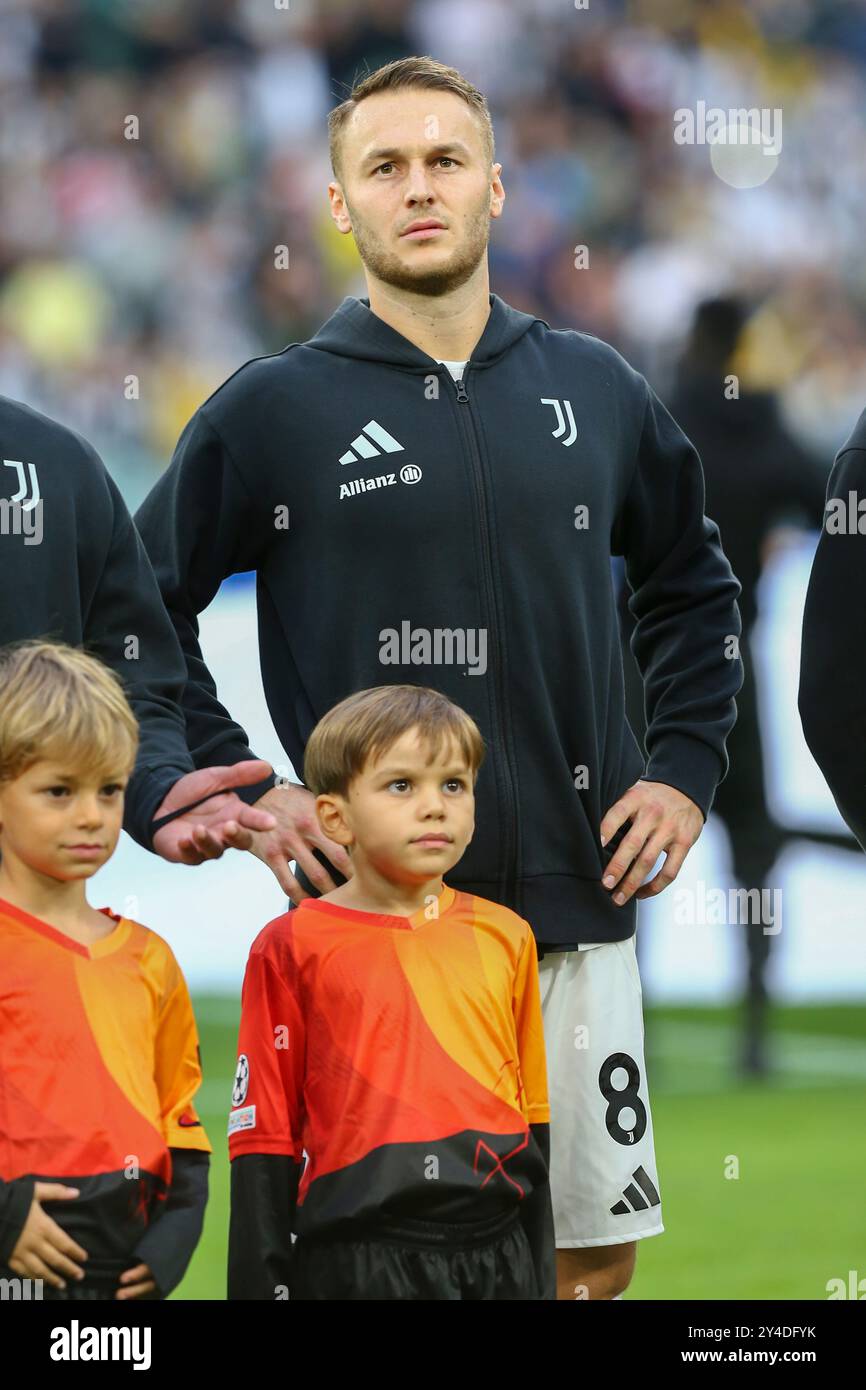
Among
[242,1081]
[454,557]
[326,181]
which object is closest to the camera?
[242,1081]

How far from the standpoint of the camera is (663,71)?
30.1 ft

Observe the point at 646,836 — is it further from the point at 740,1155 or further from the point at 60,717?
the point at 740,1155

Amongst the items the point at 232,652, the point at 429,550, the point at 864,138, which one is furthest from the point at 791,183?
the point at 429,550

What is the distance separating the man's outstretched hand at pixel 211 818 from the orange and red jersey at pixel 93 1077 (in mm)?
131

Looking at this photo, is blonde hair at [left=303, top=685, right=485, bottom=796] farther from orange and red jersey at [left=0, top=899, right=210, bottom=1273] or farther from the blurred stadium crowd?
the blurred stadium crowd

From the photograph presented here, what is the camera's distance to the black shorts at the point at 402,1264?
237cm

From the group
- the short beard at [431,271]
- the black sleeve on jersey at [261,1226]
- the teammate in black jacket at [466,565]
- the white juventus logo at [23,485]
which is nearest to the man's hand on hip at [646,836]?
the teammate in black jacket at [466,565]

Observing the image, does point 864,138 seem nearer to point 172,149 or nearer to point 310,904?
point 172,149

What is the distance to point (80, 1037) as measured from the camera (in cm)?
229

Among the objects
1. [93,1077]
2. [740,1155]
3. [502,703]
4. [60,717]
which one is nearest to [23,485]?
[60,717]

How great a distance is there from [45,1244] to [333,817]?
62cm

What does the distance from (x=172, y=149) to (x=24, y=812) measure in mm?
7035

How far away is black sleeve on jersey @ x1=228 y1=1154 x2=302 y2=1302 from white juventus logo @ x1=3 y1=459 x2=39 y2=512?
2.84 feet

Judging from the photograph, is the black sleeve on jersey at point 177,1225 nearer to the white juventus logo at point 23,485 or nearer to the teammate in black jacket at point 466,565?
the teammate in black jacket at point 466,565
